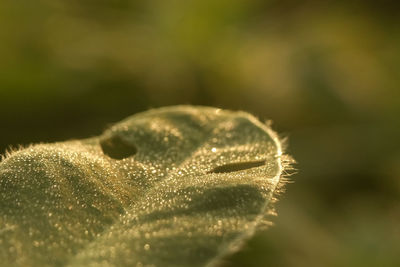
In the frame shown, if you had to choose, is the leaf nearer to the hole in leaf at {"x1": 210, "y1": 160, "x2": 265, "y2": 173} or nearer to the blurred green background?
the hole in leaf at {"x1": 210, "y1": 160, "x2": 265, "y2": 173}

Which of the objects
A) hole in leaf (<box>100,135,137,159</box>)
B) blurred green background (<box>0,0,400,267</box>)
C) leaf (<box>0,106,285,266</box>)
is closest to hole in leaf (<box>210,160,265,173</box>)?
leaf (<box>0,106,285,266</box>)

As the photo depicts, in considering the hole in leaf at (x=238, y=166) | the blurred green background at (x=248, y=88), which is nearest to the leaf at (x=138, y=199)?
the hole in leaf at (x=238, y=166)

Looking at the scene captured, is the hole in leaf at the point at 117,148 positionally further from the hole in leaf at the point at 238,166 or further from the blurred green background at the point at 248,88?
the blurred green background at the point at 248,88

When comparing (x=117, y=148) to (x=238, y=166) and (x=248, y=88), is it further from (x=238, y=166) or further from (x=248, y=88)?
(x=248, y=88)

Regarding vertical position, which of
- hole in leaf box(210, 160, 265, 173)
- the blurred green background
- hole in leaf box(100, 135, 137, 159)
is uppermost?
hole in leaf box(210, 160, 265, 173)

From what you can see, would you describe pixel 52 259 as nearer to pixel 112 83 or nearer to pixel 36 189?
pixel 36 189

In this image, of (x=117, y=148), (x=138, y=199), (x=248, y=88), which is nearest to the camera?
(x=138, y=199)

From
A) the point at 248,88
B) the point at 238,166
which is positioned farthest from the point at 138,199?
the point at 248,88
